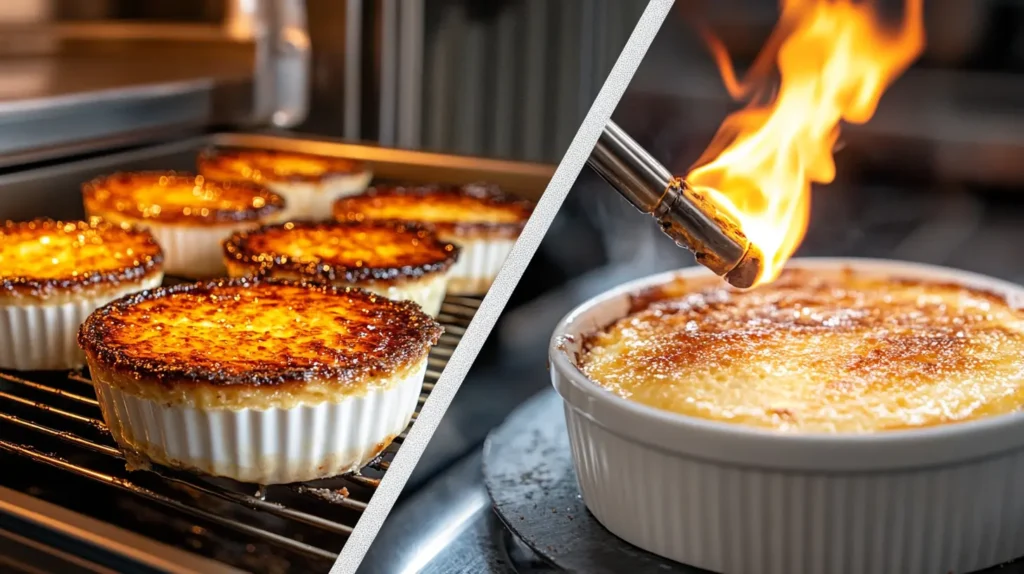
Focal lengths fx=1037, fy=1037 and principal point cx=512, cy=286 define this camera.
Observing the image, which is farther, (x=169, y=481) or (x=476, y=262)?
(x=476, y=262)

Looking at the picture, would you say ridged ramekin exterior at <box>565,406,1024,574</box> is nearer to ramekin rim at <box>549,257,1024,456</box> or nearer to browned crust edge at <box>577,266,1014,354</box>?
ramekin rim at <box>549,257,1024,456</box>

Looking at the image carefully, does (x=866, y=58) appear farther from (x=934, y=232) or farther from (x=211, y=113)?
(x=934, y=232)

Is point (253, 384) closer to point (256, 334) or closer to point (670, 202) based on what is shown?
point (256, 334)

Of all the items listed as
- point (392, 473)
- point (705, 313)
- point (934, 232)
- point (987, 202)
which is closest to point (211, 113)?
point (705, 313)

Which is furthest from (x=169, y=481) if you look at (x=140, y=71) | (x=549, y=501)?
(x=140, y=71)

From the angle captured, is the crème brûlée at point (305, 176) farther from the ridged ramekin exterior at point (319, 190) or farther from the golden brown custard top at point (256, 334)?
the golden brown custard top at point (256, 334)

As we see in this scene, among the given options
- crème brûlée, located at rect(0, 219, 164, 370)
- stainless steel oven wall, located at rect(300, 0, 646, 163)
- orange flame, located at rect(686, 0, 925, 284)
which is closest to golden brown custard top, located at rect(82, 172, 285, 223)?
crème brûlée, located at rect(0, 219, 164, 370)

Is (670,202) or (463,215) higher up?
(670,202)

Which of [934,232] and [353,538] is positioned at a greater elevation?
[353,538]
